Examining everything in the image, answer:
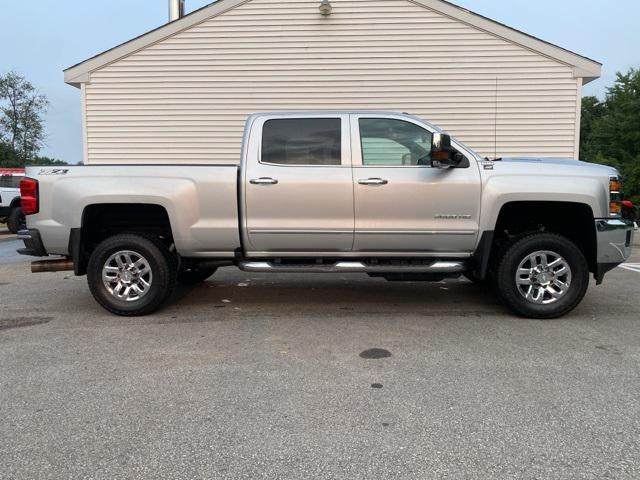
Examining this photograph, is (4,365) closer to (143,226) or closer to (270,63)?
(143,226)

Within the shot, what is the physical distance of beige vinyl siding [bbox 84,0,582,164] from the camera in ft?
37.4

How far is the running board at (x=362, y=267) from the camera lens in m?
5.08

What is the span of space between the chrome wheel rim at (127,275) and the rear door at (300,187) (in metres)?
1.09

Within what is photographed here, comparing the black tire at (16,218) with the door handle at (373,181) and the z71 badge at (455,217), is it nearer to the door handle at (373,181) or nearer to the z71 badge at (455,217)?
the door handle at (373,181)

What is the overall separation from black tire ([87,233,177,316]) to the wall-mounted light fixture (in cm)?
812

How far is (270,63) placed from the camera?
1160 cm

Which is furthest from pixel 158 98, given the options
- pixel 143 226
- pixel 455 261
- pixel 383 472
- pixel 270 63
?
pixel 383 472

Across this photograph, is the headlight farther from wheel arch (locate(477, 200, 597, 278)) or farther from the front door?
the front door

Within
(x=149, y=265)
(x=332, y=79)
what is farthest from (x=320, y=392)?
(x=332, y=79)

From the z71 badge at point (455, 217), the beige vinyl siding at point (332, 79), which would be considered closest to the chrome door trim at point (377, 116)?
the z71 badge at point (455, 217)

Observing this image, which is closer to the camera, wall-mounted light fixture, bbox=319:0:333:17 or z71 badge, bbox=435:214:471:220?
z71 badge, bbox=435:214:471:220

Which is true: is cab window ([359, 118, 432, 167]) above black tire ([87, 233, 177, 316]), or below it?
above

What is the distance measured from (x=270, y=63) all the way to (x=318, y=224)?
7634 mm

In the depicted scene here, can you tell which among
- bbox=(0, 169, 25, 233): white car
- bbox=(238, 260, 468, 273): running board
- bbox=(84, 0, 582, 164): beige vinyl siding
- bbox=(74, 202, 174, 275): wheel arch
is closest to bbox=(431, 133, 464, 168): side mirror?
bbox=(238, 260, 468, 273): running board
